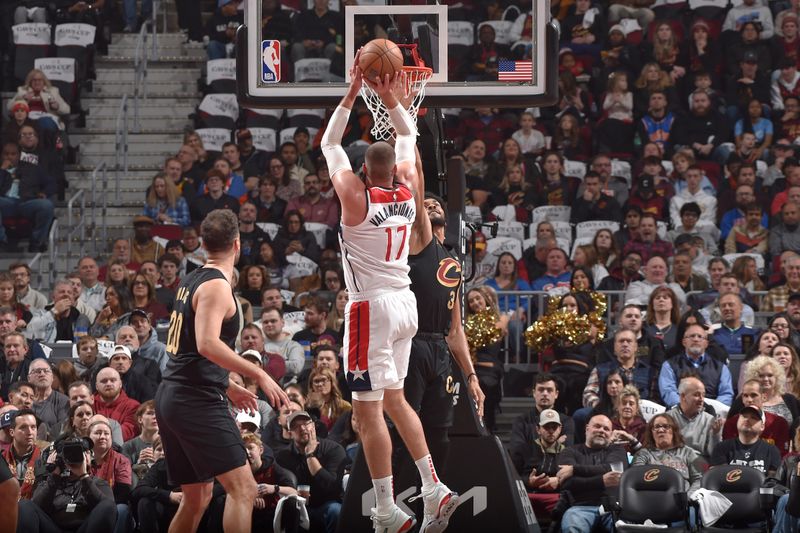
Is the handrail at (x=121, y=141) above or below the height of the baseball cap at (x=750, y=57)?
below

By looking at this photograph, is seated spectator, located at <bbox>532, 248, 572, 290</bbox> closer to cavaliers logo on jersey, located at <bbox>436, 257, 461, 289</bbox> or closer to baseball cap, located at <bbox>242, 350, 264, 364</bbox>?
baseball cap, located at <bbox>242, 350, 264, 364</bbox>

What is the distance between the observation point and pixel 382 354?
907 cm

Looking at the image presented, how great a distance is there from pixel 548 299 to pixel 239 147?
5.80 m

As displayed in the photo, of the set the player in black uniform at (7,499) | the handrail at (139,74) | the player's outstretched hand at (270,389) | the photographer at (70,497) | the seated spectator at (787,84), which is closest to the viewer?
the player's outstretched hand at (270,389)

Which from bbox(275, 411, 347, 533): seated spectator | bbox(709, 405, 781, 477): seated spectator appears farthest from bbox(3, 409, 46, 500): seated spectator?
bbox(709, 405, 781, 477): seated spectator

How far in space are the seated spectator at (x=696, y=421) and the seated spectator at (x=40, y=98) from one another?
33.7 ft

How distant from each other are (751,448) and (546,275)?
461cm

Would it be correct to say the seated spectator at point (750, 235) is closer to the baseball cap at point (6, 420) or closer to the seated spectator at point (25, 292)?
the seated spectator at point (25, 292)

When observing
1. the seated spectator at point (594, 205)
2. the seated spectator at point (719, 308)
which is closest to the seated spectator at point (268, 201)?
the seated spectator at point (594, 205)

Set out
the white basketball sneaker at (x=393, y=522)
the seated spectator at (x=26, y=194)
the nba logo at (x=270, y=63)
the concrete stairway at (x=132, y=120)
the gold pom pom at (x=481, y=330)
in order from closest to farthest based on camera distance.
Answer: the white basketball sneaker at (x=393, y=522) < the nba logo at (x=270, y=63) < the gold pom pom at (x=481, y=330) < the seated spectator at (x=26, y=194) < the concrete stairway at (x=132, y=120)

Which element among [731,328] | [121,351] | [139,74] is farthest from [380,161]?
[139,74]

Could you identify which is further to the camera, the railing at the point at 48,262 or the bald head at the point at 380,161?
the railing at the point at 48,262

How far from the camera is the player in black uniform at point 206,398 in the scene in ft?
27.9

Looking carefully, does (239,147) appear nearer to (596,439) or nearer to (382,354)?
(596,439)
